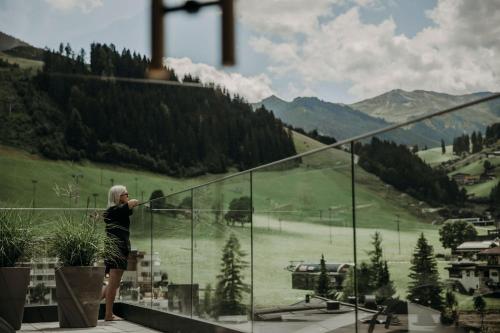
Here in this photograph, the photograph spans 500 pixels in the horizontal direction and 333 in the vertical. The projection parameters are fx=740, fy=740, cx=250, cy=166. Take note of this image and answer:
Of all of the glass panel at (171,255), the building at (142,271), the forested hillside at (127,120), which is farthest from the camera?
the forested hillside at (127,120)

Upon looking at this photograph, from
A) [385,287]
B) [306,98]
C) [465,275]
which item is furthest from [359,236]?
[306,98]

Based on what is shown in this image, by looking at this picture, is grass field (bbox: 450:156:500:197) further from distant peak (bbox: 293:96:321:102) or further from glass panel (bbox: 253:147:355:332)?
distant peak (bbox: 293:96:321:102)

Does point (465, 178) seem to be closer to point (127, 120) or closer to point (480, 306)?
point (480, 306)

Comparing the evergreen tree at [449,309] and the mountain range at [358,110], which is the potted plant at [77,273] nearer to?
the evergreen tree at [449,309]

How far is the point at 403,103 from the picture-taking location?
15225 centimetres

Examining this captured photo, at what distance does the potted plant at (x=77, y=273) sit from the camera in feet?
20.8

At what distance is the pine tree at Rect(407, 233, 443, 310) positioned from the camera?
278 centimetres

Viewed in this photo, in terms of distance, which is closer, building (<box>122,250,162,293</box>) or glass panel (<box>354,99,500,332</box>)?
glass panel (<box>354,99,500,332</box>)

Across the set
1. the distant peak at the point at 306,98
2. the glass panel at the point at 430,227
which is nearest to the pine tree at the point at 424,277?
the glass panel at the point at 430,227

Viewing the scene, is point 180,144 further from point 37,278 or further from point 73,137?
point 37,278

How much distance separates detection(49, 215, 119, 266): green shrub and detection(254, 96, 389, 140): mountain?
111663mm

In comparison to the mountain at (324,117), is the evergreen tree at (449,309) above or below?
below

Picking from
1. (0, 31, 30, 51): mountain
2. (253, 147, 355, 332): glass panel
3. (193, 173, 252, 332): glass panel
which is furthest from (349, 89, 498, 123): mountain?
(253, 147, 355, 332): glass panel

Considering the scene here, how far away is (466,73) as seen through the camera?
138m
